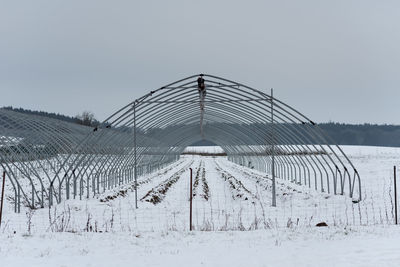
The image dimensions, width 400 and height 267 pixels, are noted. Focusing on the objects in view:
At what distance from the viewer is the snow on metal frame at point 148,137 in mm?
13320

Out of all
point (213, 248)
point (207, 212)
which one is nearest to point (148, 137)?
point (207, 212)

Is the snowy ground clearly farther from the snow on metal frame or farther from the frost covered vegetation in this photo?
the snow on metal frame

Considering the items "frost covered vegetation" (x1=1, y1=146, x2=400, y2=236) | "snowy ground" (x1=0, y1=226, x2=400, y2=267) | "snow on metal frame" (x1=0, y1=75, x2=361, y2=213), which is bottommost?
"snowy ground" (x1=0, y1=226, x2=400, y2=267)

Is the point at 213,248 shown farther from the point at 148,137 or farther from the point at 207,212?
the point at 148,137

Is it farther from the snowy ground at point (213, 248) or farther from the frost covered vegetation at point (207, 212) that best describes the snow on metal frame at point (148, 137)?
the snowy ground at point (213, 248)

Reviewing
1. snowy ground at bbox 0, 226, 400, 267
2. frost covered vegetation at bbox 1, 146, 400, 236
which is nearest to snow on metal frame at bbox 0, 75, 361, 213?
frost covered vegetation at bbox 1, 146, 400, 236

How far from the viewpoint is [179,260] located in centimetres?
636

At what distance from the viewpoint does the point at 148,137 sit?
2458 cm

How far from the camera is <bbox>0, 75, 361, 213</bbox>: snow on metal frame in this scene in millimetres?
13320

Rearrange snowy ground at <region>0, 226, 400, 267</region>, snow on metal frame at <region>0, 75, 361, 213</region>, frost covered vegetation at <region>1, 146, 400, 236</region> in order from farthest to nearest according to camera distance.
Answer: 1. snow on metal frame at <region>0, 75, 361, 213</region>
2. frost covered vegetation at <region>1, 146, 400, 236</region>
3. snowy ground at <region>0, 226, 400, 267</region>

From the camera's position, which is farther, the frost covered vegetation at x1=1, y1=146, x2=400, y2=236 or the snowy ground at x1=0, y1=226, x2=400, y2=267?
the frost covered vegetation at x1=1, y1=146, x2=400, y2=236

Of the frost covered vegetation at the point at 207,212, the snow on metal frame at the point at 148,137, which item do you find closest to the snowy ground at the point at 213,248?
the frost covered vegetation at the point at 207,212

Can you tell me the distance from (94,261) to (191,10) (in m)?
10.9

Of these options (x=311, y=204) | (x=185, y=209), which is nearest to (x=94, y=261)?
(x=185, y=209)
